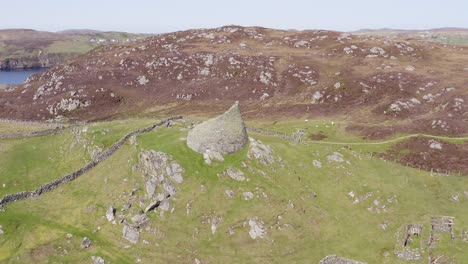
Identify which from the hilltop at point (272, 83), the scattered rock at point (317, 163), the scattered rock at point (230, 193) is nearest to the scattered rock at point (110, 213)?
the scattered rock at point (230, 193)

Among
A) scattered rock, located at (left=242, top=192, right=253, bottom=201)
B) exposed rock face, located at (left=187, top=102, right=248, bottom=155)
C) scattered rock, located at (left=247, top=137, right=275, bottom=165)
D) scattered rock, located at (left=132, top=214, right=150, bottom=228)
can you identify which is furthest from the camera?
scattered rock, located at (left=247, top=137, right=275, bottom=165)

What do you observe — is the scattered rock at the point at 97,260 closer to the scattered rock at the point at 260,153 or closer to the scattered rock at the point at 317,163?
the scattered rock at the point at 260,153

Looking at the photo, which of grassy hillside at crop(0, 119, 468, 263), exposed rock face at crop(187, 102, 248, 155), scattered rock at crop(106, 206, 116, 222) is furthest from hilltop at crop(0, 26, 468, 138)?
scattered rock at crop(106, 206, 116, 222)

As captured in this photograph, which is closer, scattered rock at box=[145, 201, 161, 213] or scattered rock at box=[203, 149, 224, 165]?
scattered rock at box=[145, 201, 161, 213]

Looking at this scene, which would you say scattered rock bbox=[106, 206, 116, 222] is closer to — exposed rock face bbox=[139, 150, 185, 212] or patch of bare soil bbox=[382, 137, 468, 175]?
exposed rock face bbox=[139, 150, 185, 212]

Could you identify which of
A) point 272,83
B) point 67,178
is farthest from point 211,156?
point 272,83

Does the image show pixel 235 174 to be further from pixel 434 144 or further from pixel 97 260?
pixel 434 144

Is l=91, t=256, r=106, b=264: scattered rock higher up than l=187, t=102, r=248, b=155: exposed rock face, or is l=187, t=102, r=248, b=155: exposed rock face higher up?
l=187, t=102, r=248, b=155: exposed rock face

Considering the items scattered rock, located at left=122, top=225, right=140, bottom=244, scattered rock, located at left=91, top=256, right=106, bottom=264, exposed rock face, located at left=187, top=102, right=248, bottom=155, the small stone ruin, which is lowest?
the small stone ruin
